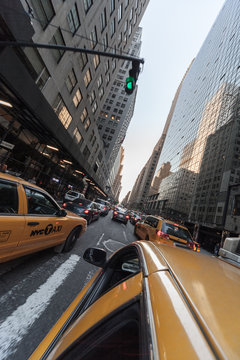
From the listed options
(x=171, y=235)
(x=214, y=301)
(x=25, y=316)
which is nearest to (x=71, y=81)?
(x=171, y=235)

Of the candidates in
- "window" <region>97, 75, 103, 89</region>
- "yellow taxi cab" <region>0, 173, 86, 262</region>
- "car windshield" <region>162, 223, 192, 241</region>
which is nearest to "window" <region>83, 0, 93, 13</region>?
"window" <region>97, 75, 103, 89</region>

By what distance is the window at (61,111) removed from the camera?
1458cm

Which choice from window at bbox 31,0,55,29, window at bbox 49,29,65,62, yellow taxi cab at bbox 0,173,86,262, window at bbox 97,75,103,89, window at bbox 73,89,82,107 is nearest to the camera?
yellow taxi cab at bbox 0,173,86,262

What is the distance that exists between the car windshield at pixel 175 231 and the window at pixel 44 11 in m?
14.3

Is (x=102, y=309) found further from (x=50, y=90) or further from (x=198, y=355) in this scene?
(x=50, y=90)

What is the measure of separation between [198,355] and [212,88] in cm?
6761

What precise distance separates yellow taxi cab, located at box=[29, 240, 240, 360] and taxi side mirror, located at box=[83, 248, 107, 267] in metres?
0.69

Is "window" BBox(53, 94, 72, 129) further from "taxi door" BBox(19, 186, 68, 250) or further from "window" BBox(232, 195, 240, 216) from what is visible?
"window" BBox(232, 195, 240, 216)

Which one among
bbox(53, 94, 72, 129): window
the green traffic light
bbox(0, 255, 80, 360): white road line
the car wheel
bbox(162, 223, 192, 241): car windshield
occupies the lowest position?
bbox(0, 255, 80, 360): white road line

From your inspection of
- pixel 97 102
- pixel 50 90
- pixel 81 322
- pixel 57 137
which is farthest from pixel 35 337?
pixel 97 102

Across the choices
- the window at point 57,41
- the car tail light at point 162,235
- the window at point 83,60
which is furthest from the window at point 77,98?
the car tail light at point 162,235

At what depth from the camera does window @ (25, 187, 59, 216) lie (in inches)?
127

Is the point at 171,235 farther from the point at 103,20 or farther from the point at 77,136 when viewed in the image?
the point at 103,20

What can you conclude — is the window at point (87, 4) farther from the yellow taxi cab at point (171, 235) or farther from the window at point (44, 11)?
the yellow taxi cab at point (171, 235)
